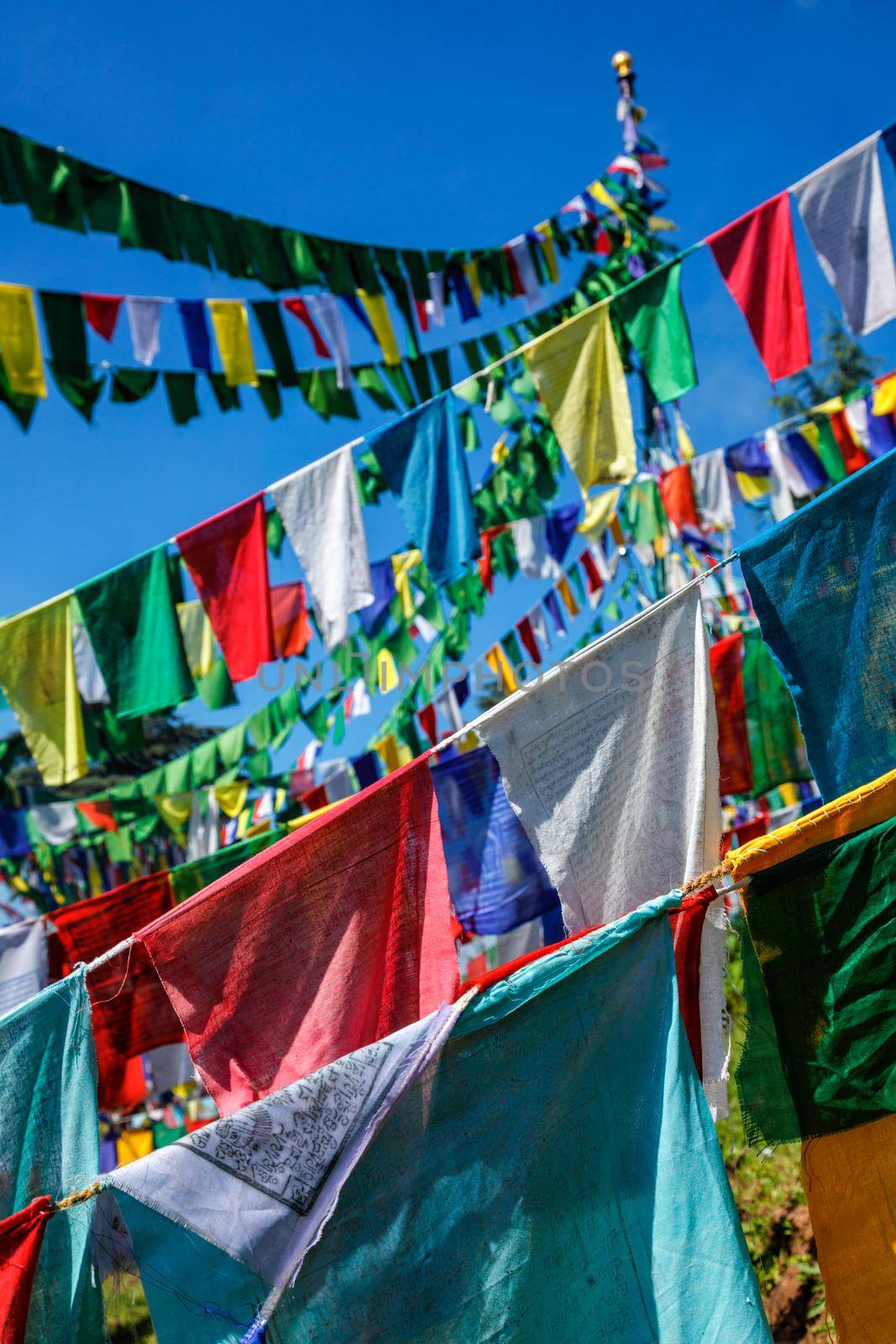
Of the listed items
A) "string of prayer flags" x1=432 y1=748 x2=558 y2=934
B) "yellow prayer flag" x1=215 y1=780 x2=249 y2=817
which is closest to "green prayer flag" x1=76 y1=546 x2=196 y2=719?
"string of prayer flags" x1=432 y1=748 x2=558 y2=934

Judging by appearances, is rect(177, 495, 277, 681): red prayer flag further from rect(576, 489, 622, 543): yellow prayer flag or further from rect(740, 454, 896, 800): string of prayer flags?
rect(576, 489, 622, 543): yellow prayer flag

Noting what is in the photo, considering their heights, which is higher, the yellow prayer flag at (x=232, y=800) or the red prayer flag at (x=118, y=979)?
the yellow prayer flag at (x=232, y=800)

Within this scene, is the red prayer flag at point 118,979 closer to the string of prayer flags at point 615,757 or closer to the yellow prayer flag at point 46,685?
the yellow prayer flag at point 46,685

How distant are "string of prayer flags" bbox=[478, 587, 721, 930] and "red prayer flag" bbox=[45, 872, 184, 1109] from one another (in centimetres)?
281

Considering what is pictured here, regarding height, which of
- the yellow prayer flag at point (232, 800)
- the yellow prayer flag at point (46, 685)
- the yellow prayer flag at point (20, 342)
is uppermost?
the yellow prayer flag at point (20, 342)

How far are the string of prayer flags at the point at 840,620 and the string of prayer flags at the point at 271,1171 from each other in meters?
1.53

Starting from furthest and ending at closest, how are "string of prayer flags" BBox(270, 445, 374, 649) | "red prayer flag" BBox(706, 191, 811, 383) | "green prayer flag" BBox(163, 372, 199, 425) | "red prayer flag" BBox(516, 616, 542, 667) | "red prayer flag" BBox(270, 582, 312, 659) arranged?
1. "red prayer flag" BBox(516, 616, 542, 667)
2. "red prayer flag" BBox(270, 582, 312, 659)
3. "green prayer flag" BBox(163, 372, 199, 425)
4. "string of prayer flags" BBox(270, 445, 374, 649)
5. "red prayer flag" BBox(706, 191, 811, 383)

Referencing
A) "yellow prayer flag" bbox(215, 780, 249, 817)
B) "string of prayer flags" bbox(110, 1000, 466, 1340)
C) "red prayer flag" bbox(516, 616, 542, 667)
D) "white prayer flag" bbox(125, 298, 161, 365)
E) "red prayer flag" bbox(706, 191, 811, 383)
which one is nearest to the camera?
"string of prayer flags" bbox(110, 1000, 466, 1340)

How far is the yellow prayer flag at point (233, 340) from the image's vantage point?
5.95 meters

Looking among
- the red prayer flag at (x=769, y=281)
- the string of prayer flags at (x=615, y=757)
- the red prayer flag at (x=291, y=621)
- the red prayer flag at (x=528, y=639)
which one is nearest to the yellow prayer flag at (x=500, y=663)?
the red prayer flag at (x=528, y=639)

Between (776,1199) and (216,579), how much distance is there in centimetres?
448

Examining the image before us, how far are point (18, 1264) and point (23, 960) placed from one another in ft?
10.9

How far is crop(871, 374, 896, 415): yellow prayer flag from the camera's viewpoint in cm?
782

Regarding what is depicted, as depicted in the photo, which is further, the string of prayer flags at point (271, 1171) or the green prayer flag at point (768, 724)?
the green prayer flag at point (768, 724)
